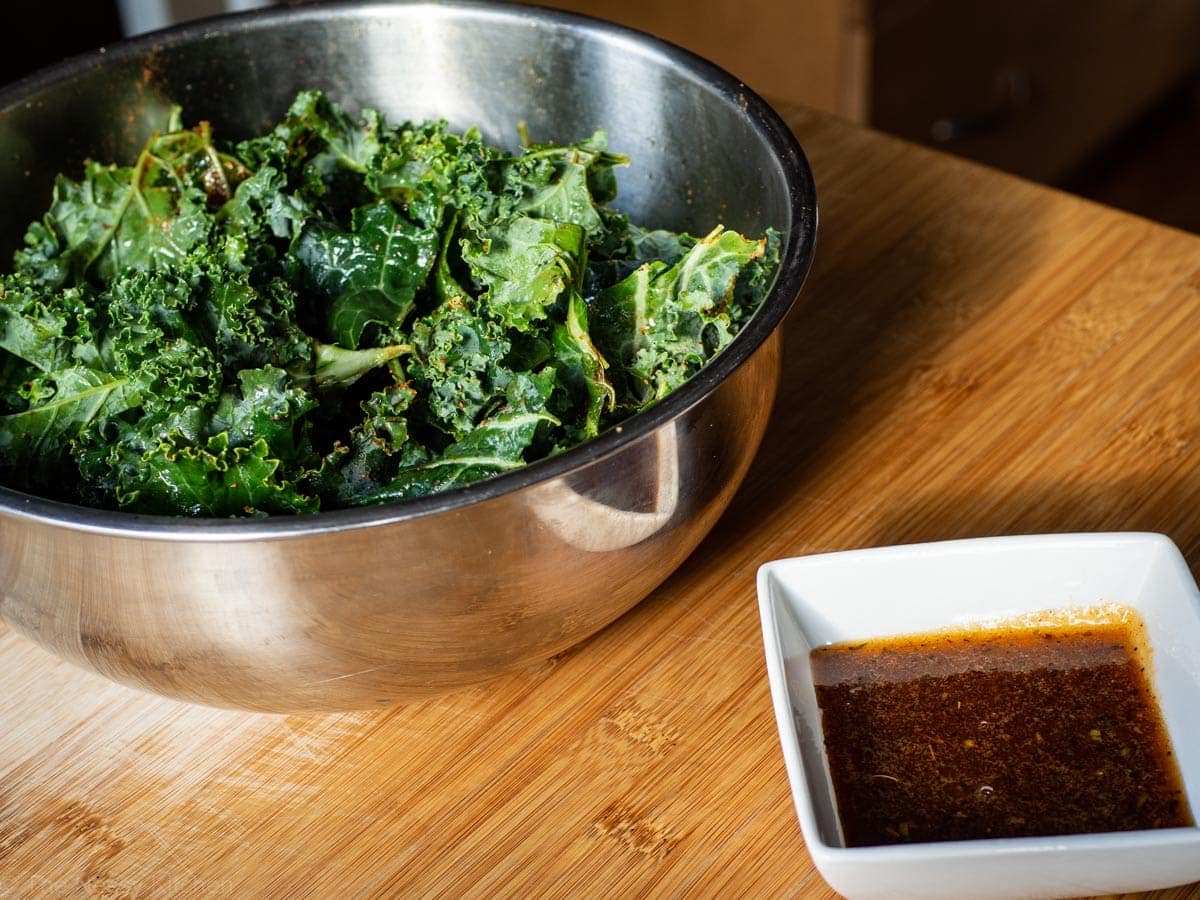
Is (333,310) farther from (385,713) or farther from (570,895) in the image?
(570,895)

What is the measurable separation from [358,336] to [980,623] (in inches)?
24.5

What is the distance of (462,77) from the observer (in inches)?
62.1

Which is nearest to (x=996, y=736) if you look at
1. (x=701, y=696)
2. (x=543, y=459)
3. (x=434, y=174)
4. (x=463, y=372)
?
(x=701, y=696)

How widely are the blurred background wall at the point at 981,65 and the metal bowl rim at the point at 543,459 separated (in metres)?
1.20

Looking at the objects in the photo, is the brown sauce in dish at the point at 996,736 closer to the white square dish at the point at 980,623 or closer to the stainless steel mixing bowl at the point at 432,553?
the white square dish at the point at 980,623

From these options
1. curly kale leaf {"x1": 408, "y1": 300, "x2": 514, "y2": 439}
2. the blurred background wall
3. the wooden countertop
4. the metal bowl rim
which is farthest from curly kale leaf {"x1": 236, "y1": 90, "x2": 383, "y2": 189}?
the blurred background wall

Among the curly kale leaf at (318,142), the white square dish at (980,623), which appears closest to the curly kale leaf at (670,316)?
the white square dish at (980,623)

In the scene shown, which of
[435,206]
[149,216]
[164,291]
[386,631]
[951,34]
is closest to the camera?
[386,631]

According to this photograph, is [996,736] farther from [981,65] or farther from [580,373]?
[981,65]

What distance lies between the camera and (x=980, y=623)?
3.57 feet

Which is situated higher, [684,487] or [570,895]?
[684,487]

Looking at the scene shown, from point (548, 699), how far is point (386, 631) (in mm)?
225

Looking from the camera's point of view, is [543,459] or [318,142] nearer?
[543,459]

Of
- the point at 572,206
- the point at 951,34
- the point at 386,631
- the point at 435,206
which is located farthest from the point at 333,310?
the point at 951,34
